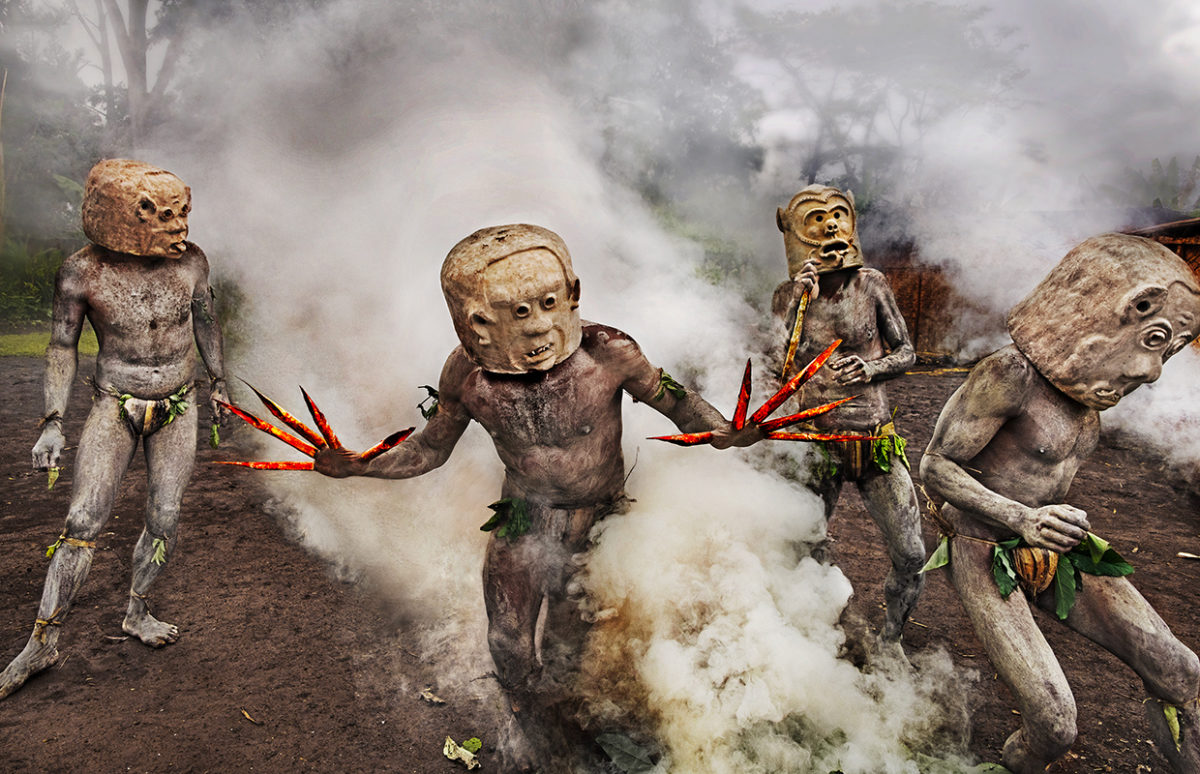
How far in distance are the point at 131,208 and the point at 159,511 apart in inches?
67.6

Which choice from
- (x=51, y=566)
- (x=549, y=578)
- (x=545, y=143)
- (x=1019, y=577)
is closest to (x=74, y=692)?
(x=51, y=566)

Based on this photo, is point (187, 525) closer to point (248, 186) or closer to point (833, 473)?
point (248, 186)

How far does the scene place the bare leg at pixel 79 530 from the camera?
388 cm

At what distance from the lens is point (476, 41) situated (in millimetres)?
6844

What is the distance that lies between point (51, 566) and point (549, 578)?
9.32 feet

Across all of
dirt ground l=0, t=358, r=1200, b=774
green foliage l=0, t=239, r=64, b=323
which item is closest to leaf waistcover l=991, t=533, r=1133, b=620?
dirt ground l=0, t=358, r=1200, b=774

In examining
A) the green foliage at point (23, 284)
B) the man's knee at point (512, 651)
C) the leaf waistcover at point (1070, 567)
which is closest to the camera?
the leaf waistcover at point (1070, 567)

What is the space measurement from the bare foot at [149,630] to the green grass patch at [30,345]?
1046cm

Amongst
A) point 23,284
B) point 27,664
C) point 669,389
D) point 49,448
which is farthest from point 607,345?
point 23,284

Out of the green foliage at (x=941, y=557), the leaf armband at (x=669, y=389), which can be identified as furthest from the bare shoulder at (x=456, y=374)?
the green foliage at (x=941, y=557)

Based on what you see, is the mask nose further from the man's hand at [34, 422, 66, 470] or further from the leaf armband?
the man's hand at [34, 422, 66, 470]

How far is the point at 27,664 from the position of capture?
389 cm

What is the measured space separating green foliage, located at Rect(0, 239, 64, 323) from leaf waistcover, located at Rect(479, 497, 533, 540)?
15756 mm

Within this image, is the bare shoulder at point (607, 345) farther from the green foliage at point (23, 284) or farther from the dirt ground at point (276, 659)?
the green foliage at point (23, 284)
